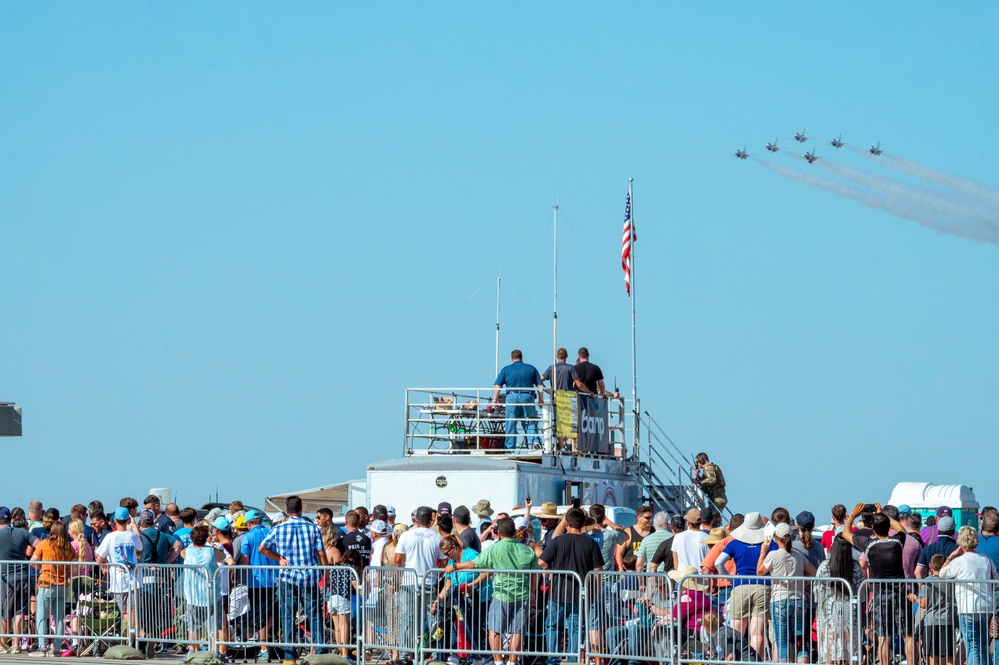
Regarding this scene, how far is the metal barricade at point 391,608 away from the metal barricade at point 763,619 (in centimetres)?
282

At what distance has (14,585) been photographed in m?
17.8

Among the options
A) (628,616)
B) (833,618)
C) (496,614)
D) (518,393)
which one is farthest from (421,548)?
(518,393)

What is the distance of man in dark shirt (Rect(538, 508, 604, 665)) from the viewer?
1580 centimetres

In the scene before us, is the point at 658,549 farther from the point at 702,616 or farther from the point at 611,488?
the point at 611,488

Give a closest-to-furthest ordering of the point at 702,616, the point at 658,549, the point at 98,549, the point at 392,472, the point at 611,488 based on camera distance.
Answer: the point at 702,616
the point at 658,549
the point at 98,549
the point at 392,472
the point at 611,488

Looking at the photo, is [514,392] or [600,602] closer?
[600,602]

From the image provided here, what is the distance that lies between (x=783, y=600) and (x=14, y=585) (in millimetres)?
8989

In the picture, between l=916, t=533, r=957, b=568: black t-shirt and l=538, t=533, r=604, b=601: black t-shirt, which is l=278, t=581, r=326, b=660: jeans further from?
l=916, t=533, r=957, b=568: black t-shirt

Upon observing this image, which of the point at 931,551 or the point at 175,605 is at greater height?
the point at 931,551

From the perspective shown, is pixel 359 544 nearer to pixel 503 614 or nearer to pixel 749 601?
pixel 503 614

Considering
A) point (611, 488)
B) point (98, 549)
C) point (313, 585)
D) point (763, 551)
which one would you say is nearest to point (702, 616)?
point (763, 551)

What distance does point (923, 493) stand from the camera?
32000 millimetres

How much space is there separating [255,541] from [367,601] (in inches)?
64.2

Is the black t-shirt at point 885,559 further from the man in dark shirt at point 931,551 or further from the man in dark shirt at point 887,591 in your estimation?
the man in dark shirt at point 931,551
